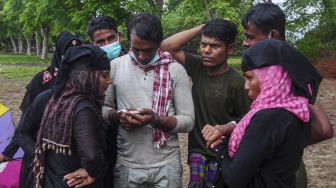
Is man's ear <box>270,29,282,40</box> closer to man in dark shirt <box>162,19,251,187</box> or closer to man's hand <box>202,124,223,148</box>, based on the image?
man in dark shirt <box>162,19,251,187</box>

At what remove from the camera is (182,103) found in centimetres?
287

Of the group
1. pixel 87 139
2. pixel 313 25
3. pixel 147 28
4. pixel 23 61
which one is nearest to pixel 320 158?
pixel 147 28

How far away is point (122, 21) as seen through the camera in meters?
18.6

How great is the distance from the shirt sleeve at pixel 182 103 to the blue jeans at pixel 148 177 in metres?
0.27

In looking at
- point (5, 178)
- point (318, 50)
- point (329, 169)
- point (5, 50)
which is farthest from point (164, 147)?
point (5, 50)

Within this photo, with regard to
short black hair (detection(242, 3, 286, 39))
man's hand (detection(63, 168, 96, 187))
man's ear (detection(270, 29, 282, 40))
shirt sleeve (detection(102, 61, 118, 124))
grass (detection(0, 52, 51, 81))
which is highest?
short black hair (detection(242, 3, 286, 39))

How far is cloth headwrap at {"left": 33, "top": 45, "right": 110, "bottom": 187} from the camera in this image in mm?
2512

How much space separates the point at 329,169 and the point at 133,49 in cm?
463

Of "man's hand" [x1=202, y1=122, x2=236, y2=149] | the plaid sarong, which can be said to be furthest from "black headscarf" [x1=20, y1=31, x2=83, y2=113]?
"man's hand" [x1=202, y1=122, x2=236, y2=149]

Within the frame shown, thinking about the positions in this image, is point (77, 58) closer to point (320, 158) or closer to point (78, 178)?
point (78, 178)

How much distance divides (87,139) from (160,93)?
0.60m

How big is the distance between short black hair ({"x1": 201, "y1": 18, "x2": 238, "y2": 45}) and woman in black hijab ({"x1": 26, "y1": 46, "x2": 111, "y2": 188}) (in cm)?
73

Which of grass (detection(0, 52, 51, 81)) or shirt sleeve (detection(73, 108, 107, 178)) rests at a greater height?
shirt sleeve (detection(73, 108, 107, 178))

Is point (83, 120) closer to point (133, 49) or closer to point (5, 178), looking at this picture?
point (133, 49)
